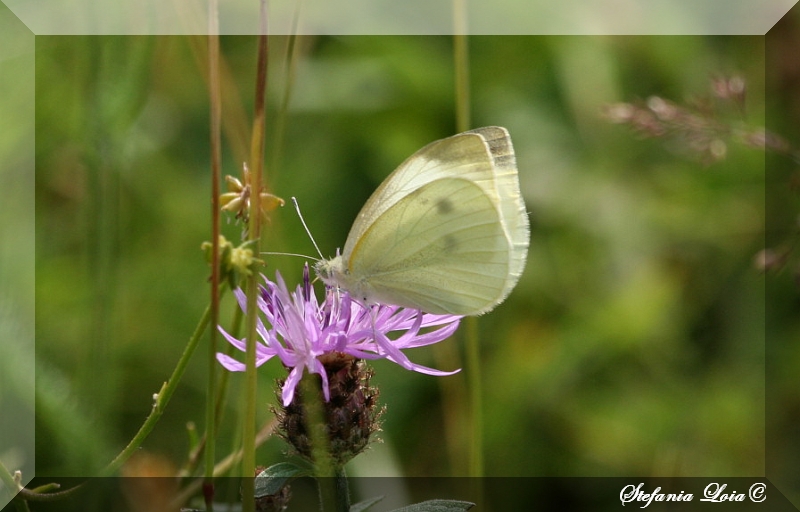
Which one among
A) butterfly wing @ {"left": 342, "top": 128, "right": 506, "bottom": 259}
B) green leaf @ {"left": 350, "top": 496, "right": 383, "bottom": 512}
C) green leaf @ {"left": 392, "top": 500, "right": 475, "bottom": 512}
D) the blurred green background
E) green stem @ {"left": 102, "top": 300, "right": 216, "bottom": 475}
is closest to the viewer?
green stem @ {"left": 102, "top": 300, "right": 216, "bottom": 475}

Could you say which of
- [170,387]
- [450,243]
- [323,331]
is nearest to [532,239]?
[450,243]

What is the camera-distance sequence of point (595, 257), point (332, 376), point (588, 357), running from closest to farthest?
point (332, 376) < point (588, 357) < point (595, 257)

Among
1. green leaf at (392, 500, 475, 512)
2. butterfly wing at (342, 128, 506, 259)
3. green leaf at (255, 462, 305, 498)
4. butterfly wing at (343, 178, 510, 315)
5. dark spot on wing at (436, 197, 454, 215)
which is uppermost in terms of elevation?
butterfly wing at (342, 128, 506, 259)

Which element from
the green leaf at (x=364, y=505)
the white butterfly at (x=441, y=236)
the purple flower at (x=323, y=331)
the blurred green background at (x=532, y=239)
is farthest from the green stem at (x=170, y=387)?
the blurred green background at (x=532, y=239)

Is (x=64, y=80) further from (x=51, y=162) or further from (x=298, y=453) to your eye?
(x=298, y=453)

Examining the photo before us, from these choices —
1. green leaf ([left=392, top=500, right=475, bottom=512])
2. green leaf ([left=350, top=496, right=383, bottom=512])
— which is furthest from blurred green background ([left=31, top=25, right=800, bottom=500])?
green leaf ([left=392, top=500, right=475, bottom=512])

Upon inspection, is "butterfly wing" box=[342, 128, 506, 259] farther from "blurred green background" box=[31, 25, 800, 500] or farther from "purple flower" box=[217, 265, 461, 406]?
"blurred green background" box=[31, 25, 800, 500]

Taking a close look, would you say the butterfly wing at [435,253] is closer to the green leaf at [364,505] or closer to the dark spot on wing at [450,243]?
the dark spot on wing at [450,243]

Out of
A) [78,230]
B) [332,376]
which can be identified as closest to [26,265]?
[78,230]
